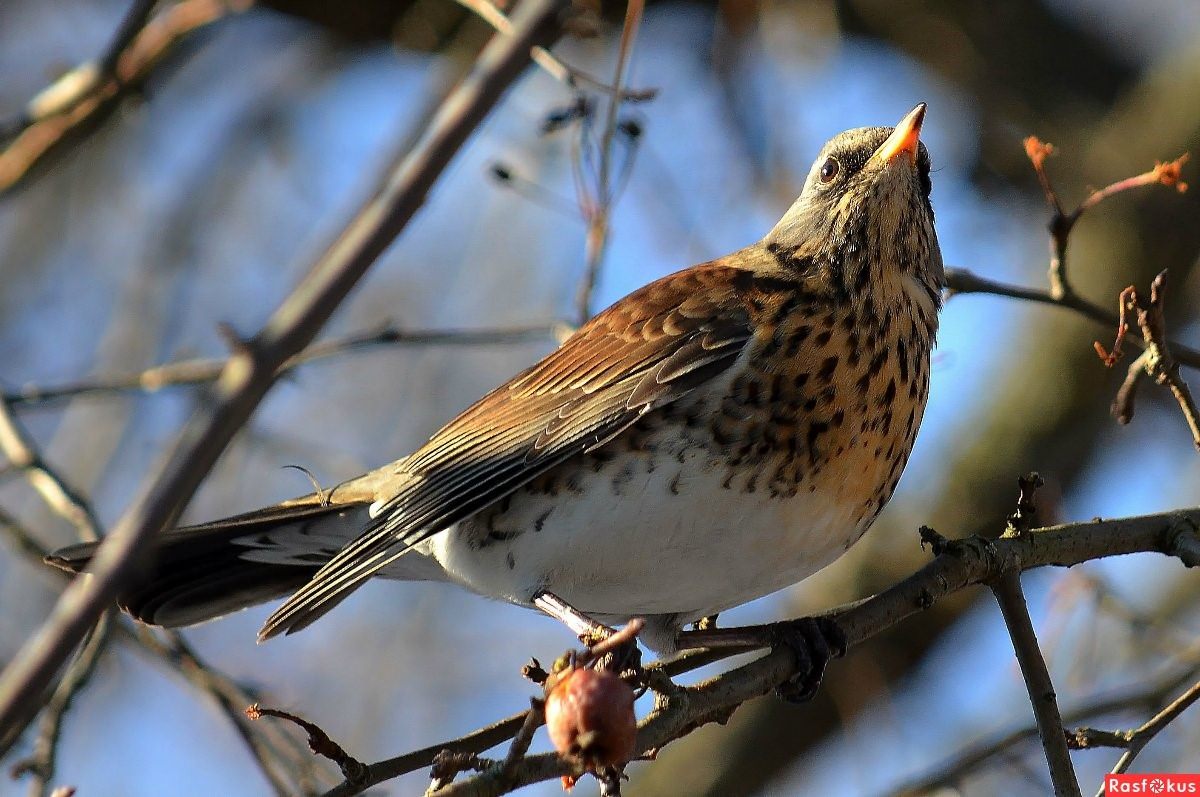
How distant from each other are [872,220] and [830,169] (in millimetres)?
256

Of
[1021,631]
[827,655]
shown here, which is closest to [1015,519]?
[1021,631]

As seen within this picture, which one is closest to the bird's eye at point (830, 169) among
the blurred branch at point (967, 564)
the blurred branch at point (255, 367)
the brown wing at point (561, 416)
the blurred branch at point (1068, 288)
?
the brown wing at point (561, 416)

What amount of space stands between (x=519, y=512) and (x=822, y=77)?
2.76 m

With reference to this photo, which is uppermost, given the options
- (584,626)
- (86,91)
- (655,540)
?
(86,91)

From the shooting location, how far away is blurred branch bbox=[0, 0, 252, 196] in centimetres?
379

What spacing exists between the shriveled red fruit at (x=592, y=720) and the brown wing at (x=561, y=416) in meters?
1.41

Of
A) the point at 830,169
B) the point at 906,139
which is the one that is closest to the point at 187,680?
the point at 830,169

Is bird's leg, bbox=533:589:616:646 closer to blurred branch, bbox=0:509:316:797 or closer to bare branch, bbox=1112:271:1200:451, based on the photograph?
blurred branch, bbox=0:509:316:797

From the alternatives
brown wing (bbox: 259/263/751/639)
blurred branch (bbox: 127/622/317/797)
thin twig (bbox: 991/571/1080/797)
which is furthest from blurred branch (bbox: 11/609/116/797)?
thin twig (bbox: 991/571/1080/797)

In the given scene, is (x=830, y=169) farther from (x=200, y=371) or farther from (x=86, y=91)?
(x=86, y=91)

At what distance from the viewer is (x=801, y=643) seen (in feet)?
10.1

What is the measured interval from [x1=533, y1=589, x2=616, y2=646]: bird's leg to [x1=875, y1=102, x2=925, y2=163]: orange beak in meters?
1.48

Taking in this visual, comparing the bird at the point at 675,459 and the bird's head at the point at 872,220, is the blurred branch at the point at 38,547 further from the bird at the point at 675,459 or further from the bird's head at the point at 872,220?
the bird's head at the point at 872,220

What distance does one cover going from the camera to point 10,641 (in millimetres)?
6176
